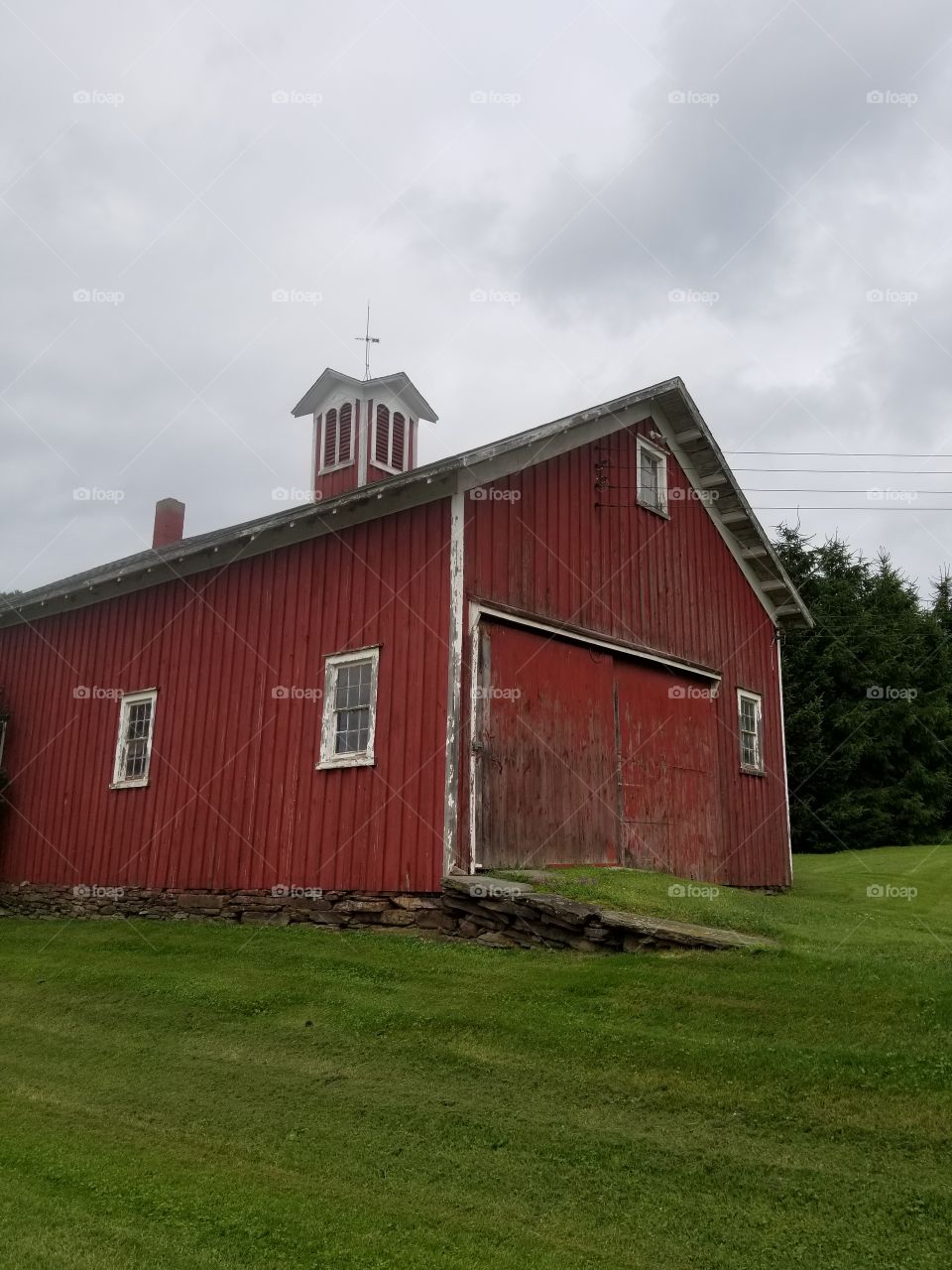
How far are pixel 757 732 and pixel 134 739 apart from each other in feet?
30.9

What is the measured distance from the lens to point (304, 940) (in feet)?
37.0

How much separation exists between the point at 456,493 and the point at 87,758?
762cm

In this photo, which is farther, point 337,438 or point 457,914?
point 337,438

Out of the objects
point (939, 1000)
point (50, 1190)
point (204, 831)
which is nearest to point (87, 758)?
point (204, 831)

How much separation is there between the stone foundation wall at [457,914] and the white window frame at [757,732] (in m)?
7.18

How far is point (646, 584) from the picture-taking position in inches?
594

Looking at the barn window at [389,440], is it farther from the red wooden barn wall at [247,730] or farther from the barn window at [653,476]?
the barn window at [653,476]

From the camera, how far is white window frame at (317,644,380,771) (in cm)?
1220

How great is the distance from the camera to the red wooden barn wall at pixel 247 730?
468 inches

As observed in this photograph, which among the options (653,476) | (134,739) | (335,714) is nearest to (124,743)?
(134,739)

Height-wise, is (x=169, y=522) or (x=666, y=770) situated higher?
(x=169, y=522)

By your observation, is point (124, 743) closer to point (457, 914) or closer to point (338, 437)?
point (338, 437)

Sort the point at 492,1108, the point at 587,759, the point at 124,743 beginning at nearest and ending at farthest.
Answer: the point at 492,1108
the point at 587,759
the point at 124,743

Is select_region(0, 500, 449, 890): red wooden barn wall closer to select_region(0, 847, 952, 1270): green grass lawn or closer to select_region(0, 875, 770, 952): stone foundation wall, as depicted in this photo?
select_region(0, 875, 770, 952): stone foundation wall
